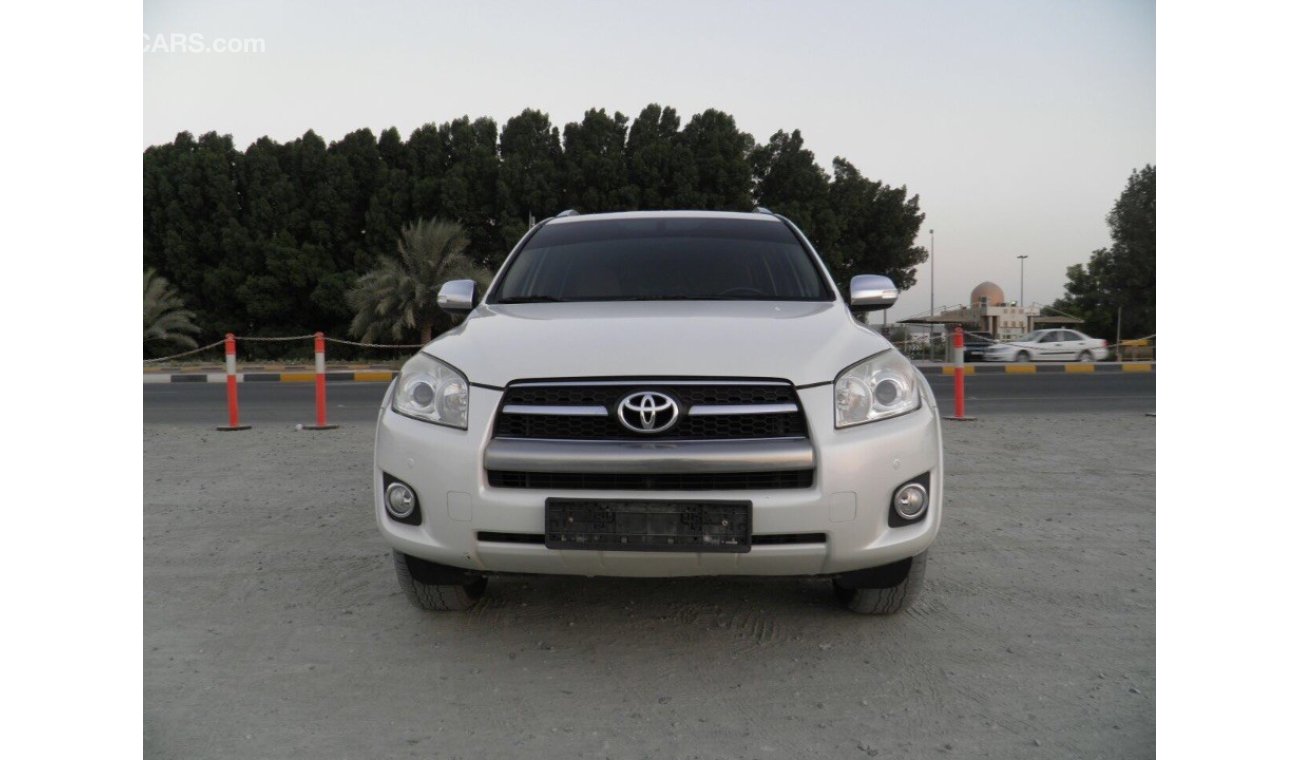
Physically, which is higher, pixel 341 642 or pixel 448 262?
pixel 448 262

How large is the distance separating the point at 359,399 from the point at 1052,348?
22.0 meters

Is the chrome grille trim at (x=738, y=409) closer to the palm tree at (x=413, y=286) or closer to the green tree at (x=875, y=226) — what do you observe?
the palm tree at (x=413, y=286)

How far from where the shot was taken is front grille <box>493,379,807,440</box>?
2439 millimetres

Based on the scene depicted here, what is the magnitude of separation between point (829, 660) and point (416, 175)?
31.7 metres

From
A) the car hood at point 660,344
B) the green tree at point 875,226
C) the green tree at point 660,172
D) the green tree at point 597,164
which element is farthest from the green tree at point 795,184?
the car hood at point 660,344

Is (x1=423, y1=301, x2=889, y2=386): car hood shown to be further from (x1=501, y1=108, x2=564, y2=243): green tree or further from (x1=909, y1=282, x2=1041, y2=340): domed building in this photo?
(x1=909, y1=282, x2=1041, y2=340): domed building

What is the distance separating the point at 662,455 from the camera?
93.2 inches

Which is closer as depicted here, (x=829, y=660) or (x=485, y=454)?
(x=485, y=454)

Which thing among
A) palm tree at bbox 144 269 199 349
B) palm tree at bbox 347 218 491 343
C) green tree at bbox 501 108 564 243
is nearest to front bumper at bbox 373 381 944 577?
palm tree at bbox 347 218 491 343

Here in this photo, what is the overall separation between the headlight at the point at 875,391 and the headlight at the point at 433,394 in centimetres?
107

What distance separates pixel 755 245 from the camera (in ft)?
12.9

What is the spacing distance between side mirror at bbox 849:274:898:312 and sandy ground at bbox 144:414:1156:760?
1.10 meters
